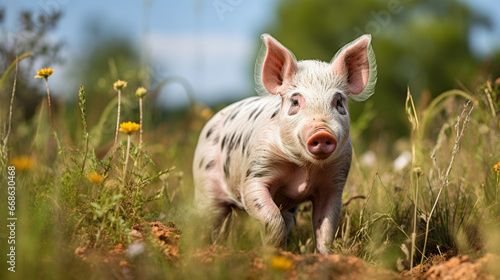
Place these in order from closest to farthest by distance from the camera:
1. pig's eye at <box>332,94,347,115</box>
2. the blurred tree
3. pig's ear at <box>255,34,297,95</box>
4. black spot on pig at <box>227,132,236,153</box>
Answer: pig's eye at <box>332,94,347,115</box> → pig's ear at <box>255,34,297,95</box> → black spot on pig at <box>227,132,236,153</box> → the blurred tree

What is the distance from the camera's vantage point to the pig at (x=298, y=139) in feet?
10.6

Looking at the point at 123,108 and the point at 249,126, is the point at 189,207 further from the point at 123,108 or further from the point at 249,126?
the point at 123,108

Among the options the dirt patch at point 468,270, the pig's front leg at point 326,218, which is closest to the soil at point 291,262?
the dirt patch at point 468,270

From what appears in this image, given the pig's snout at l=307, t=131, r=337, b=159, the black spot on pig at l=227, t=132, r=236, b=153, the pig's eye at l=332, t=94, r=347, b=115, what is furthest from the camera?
the black spot on pig at l=227, t=132, r=236, b=153

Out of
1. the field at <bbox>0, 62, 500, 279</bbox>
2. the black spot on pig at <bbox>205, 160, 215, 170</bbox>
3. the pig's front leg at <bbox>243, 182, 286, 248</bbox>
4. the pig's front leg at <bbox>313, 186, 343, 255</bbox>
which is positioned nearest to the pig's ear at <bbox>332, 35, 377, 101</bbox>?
the field at <bbox>0, 62, 500, 279</bbox>

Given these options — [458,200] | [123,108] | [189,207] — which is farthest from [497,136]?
[123,108]

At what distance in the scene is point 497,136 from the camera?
477 centimetres

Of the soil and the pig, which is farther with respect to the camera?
the pig

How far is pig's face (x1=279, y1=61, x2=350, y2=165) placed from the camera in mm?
3043

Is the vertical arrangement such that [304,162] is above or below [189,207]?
above

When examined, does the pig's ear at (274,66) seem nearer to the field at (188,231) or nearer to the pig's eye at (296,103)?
the pig's eye at (296,103)

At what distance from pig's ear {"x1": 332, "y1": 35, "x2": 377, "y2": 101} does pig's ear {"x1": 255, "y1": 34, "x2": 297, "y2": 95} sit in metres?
0.30

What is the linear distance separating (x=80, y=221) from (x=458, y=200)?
2655 millimetres

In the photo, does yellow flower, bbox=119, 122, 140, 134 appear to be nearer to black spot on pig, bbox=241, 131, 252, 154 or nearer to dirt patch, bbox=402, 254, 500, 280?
black spot on pig, bbox=241, 131, 252, 154
